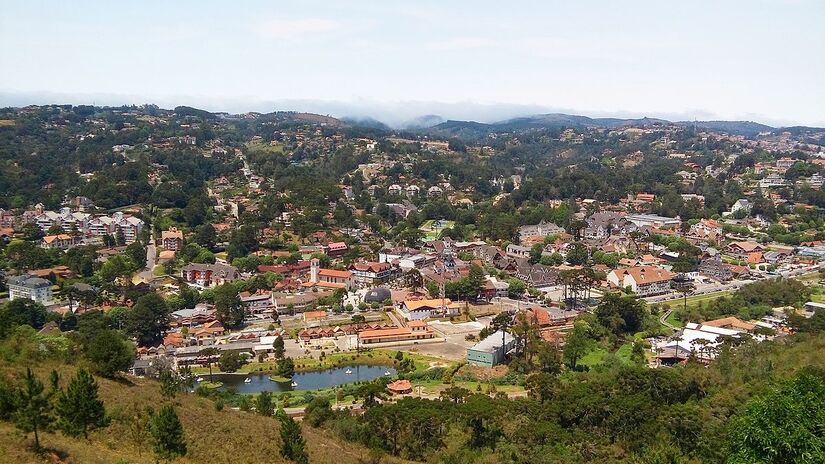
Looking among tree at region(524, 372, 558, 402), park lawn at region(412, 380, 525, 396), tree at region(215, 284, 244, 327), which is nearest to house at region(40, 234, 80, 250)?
tree at region(215, 284, 244, 327)

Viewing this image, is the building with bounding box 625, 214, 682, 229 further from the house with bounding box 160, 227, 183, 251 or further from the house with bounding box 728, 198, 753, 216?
the house with bounding box 160, 227, 183, 251

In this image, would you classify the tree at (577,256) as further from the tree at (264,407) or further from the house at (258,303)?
the tree at (264,407)

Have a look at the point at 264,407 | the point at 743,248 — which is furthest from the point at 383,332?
the point at 743,248

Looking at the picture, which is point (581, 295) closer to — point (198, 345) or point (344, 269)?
point (344, 269)

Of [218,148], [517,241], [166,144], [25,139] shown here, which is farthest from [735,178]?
[25,139]

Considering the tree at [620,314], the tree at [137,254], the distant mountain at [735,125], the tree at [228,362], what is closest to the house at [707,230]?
the tree at [620,314]

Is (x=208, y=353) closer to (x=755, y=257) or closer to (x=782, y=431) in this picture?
(x=782, y=431)
